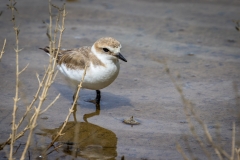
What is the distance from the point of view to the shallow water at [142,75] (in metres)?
5.57

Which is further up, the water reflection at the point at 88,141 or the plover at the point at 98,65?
the plover at the point at 98,65

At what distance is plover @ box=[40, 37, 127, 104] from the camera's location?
6.12m

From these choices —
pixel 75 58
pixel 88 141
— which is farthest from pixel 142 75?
pixel 88 141

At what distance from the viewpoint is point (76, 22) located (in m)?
9.44

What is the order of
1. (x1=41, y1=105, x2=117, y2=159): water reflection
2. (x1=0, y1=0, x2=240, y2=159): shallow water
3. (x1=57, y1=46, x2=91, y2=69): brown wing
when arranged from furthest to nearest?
(x1=57, y1=46, x2=91, y2=69): brown wing → (x1=0, y1=0, x2=240, y2=159): shallow water → (x1=41, y1=105, x2=117, y2=159): water reflection

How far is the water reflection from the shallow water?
13mm

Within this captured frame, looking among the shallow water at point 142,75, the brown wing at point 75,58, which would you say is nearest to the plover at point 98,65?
the brown wing at point 75,58

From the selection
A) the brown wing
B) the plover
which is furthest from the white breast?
the brown wing

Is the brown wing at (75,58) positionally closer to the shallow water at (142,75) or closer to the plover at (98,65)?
the plover at (98,65)

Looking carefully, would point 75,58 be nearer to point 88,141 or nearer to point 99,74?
point 99,74

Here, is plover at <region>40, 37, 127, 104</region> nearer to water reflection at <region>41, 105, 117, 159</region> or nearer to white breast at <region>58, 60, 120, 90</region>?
white breast at <region>58, 60, 120, 90</region>

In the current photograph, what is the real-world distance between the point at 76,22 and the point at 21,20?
1.13 m

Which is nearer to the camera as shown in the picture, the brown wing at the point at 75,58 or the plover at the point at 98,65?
the plover at the point at 98,65

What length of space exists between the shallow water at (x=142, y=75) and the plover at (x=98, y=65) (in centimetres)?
49
